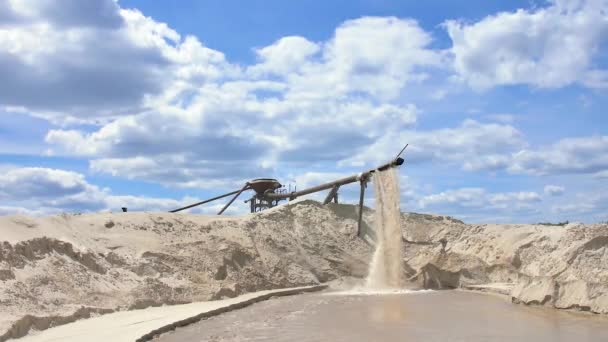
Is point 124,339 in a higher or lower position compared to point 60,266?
lower

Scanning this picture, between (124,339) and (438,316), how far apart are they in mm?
6794

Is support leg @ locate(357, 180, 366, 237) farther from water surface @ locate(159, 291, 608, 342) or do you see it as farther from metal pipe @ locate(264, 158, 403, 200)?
water surface @ locate(159, 291, 608, 342)

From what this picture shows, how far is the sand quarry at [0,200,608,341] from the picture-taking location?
13.3 meters

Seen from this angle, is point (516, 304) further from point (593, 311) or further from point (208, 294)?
point (208, 294)

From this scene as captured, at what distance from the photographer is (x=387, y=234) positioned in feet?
70.0

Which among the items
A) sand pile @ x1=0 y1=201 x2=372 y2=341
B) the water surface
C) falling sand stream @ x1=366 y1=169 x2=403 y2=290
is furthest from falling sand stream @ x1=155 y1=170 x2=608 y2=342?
sand pile @ x1=0 y1=201 x2=372 y2=341

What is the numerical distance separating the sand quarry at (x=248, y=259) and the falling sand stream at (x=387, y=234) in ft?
2.11

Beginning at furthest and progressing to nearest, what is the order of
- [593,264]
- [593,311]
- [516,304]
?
[593,264]
[516,304]
[593,311]

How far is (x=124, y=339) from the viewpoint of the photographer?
979cm

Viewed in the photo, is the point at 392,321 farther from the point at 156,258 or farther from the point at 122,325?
the point at 156,258

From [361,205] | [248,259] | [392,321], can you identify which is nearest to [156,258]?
[248,259]

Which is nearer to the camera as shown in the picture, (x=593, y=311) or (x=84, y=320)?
(x=84, y=320)

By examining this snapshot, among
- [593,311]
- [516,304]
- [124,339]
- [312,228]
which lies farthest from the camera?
[312,228]

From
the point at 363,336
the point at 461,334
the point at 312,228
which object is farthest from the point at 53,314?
the point at 312,228
